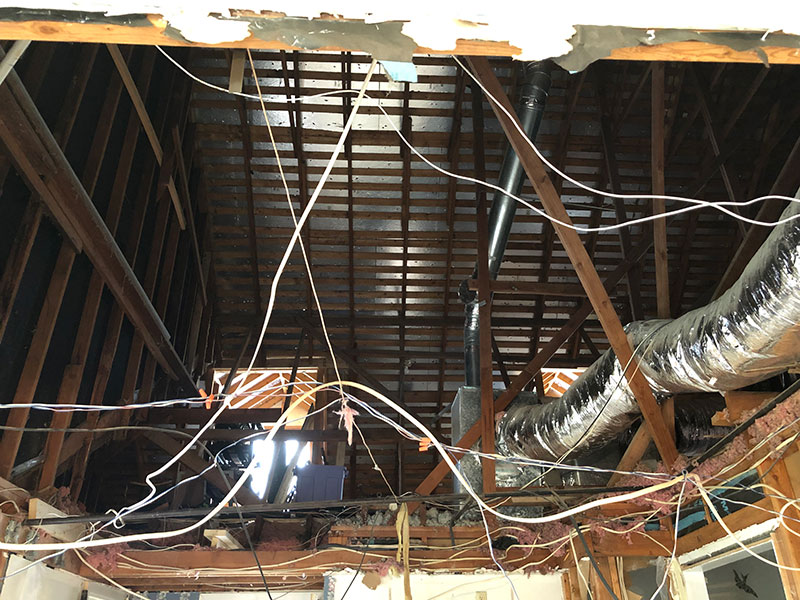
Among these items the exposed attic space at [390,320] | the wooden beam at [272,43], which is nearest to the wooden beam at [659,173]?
the exposed attic space at [390,320]

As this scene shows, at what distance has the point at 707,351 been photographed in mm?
2986

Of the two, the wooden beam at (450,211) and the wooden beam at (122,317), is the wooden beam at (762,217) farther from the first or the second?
the wooden beam at (122,317)

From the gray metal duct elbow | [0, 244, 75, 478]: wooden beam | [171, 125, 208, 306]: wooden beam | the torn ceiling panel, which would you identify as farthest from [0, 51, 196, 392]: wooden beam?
the gray metal duct elbow

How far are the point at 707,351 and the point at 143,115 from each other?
478 cm

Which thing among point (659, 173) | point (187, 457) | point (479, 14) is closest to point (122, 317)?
point (187, 457)

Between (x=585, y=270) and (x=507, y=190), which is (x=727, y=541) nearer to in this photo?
(x=585, y=270)

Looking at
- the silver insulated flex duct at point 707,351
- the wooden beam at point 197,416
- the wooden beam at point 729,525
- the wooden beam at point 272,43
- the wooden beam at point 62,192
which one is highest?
the wooden beam at point 62,192

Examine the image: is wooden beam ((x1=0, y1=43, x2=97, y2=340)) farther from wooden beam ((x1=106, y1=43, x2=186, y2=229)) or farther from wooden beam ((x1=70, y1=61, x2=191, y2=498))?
wooden beam ((x1=70, y1=61, x2=191, y2=498))

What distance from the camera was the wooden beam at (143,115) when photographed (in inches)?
195

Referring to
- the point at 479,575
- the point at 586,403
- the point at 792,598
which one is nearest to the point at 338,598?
the point at 479,575

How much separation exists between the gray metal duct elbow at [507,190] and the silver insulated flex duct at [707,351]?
174cm

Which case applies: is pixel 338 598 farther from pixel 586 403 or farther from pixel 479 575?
pixel 586 403

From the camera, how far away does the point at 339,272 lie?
8258mm

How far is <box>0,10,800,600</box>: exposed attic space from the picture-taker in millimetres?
3279
